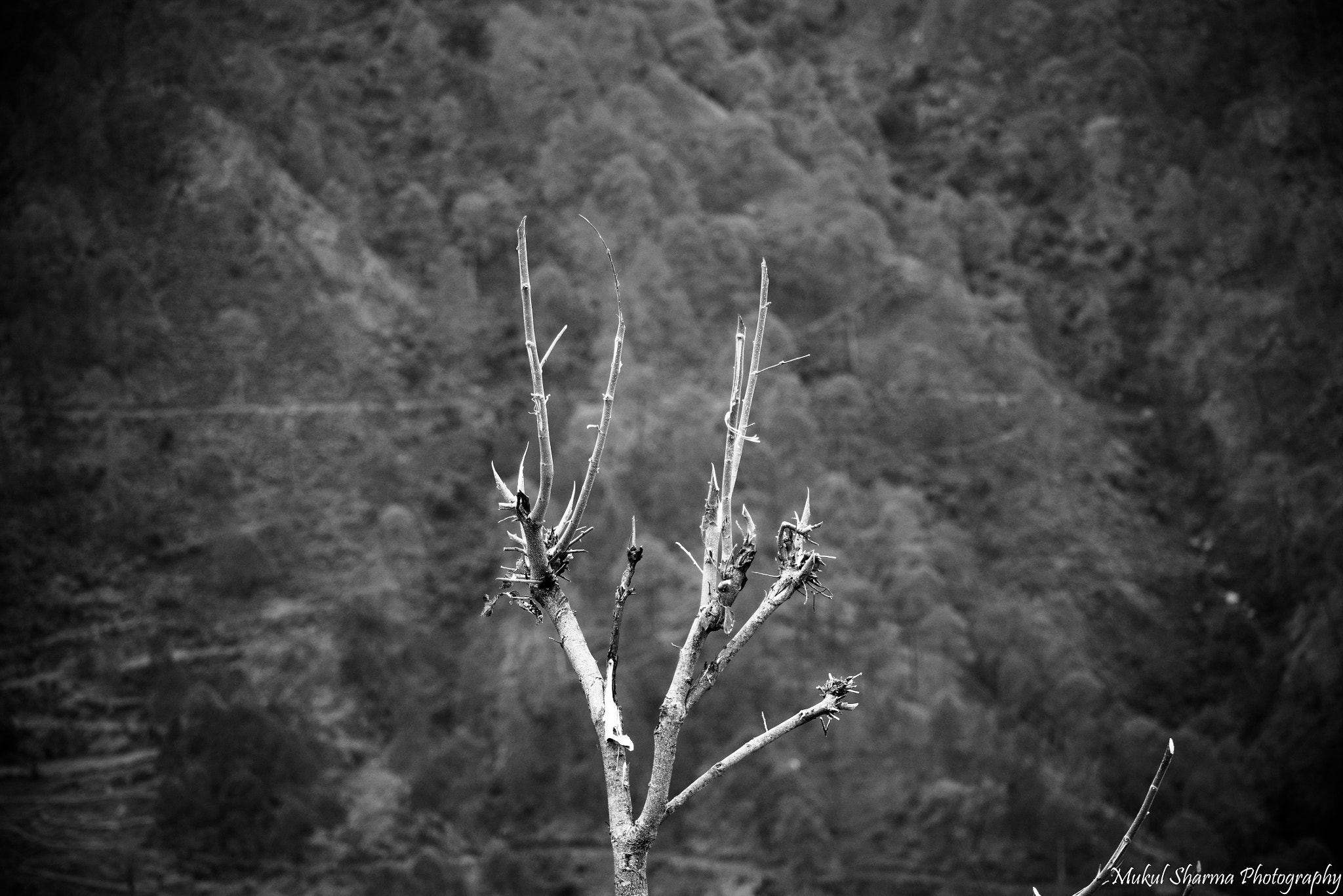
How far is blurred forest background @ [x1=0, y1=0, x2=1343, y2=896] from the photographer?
37.5ft

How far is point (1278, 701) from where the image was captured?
11.6 m

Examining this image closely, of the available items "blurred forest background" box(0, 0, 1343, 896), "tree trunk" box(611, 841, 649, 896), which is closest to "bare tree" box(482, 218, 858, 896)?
"tree trunk" box(611, 841, 649, 896)

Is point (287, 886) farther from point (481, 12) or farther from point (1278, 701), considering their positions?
point (481, 12)

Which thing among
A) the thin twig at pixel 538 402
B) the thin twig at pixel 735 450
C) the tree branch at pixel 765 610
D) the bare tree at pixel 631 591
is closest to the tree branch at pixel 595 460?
the bare tree at pixel 631 591

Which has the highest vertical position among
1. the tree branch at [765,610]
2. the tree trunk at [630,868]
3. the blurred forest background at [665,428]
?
the blurred forest background at [665,428]

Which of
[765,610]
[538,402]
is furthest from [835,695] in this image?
[538,402]

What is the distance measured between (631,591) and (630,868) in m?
0.85

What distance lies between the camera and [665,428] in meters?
13.6

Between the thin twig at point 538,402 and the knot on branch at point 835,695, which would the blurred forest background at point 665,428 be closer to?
the knot on branch at point 835,695

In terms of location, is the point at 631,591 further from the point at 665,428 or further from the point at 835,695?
the point at 665,428

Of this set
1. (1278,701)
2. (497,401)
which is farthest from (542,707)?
(1278,701)

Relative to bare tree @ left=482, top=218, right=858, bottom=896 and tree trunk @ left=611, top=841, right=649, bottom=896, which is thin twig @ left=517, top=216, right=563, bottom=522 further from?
tree trunk @ left=611, top=841, right=649, bottom=896

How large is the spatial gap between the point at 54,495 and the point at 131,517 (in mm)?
1141

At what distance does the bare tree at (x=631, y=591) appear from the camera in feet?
9.21
